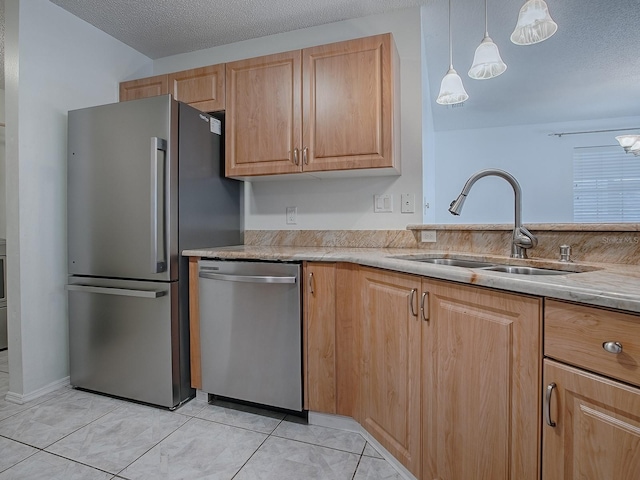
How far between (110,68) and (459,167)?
4289mm

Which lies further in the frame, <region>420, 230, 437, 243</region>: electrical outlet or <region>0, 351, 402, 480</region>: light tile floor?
<region>420, 230, 437, 243</region>: electrical outlet

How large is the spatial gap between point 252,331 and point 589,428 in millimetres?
1412

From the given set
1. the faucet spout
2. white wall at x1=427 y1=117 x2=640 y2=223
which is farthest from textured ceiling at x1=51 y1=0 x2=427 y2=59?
white wall at x1=427 y1=117 x2=640 y2=223

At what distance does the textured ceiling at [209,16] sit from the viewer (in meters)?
2.10

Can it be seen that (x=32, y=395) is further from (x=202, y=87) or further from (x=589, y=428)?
(x=589, y=428)

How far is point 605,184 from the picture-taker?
14.5 ft

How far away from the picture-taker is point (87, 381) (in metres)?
2.06

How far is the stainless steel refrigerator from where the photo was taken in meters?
1.85

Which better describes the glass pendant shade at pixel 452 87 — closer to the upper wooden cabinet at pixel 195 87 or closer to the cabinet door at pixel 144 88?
the upper wooden cabinet at pixel 195 87

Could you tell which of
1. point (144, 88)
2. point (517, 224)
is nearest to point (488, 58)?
point (517, 224)

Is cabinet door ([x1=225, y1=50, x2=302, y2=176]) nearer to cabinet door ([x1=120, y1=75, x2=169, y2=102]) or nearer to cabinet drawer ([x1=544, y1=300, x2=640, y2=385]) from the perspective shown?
cabinet door ([x1=120, y1=75, x2=169, y2=102])

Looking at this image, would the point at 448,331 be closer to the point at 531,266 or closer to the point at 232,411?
the point at 531,266

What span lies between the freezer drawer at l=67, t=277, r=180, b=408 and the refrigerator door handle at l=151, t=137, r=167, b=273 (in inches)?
5.5

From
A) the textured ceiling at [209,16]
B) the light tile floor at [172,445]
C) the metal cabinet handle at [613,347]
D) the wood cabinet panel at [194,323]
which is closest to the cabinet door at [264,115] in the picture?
the textured ceiling at [209,16]
